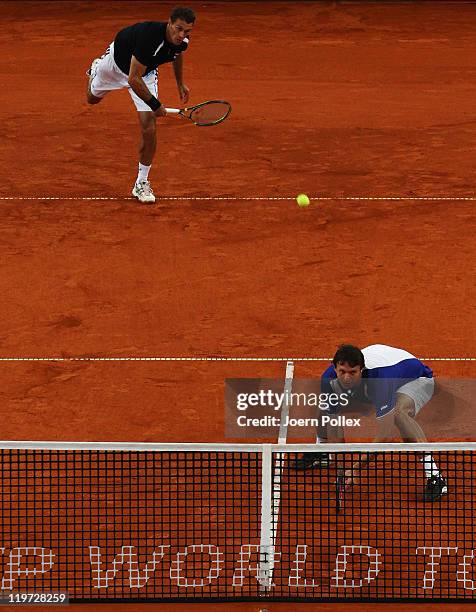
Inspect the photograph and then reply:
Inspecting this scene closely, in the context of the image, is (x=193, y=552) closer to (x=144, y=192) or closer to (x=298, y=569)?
(x=298, y=569)

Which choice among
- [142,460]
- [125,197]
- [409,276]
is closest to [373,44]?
[125,197]

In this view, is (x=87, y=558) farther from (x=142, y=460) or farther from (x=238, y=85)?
(x=238, y=85)

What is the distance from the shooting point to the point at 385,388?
8859mm

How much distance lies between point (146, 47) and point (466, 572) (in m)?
7.37

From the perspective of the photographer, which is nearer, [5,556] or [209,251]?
[5,556]

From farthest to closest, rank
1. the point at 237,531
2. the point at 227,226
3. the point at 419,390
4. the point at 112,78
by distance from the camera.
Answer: the point at 112,78 < the point at 227,226 < the point at 419,390 < the point at 237,531

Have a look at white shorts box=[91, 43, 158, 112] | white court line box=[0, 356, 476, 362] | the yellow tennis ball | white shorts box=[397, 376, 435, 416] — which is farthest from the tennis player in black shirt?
white shorts box=[397, 376, 435, 416]

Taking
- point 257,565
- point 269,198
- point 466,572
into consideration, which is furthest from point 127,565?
point 269,198

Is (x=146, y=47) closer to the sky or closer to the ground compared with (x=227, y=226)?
closer to the sky

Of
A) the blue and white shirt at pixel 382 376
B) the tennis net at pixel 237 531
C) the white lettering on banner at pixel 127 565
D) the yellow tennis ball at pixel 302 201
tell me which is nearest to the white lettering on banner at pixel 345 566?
the tennis net at pixel 237 531

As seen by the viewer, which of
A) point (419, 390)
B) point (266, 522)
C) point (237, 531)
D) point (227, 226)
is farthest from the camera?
point (227, 226)

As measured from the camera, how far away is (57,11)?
22969 mm

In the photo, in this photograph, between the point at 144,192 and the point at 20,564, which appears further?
the point at 144,192

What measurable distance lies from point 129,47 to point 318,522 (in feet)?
22.7
